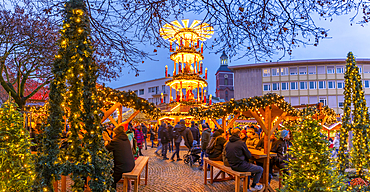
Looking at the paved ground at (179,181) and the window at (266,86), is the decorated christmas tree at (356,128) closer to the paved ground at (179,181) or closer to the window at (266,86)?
the paved ground at (179,181)

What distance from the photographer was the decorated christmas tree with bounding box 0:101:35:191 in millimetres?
3686

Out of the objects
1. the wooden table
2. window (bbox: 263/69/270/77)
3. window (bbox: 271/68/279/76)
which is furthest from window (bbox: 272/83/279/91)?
the wooden table

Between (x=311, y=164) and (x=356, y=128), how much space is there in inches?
150

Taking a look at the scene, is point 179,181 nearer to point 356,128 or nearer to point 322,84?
point 356,128

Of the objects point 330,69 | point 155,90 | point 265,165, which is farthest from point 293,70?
point 265,165

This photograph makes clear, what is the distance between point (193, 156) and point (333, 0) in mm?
8200

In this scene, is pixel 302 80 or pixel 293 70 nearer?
pixel 302 80

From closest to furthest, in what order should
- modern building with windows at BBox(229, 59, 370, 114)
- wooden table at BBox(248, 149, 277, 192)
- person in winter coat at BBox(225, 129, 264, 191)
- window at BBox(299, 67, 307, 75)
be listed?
person in winter coat at BBox(225, 129, 264, 191) → wooden table at BBox(248, 149, 277, 192) → modern building with windows at BBox(229, 59, 370, 114) → window at BBox(299, 67, 307, 75)

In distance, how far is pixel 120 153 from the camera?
5027mm

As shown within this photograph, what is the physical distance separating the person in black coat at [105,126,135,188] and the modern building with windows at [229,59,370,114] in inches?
1444

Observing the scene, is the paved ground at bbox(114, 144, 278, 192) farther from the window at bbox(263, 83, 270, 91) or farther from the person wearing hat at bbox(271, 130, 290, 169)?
the window at bbox(263, 83, 270, 91)

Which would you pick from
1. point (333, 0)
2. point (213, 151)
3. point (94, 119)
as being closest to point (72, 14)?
point (94, 119)

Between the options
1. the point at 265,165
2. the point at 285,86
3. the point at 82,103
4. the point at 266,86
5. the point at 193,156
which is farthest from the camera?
the point at 266,86

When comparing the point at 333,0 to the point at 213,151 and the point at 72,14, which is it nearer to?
the point at 72,14
